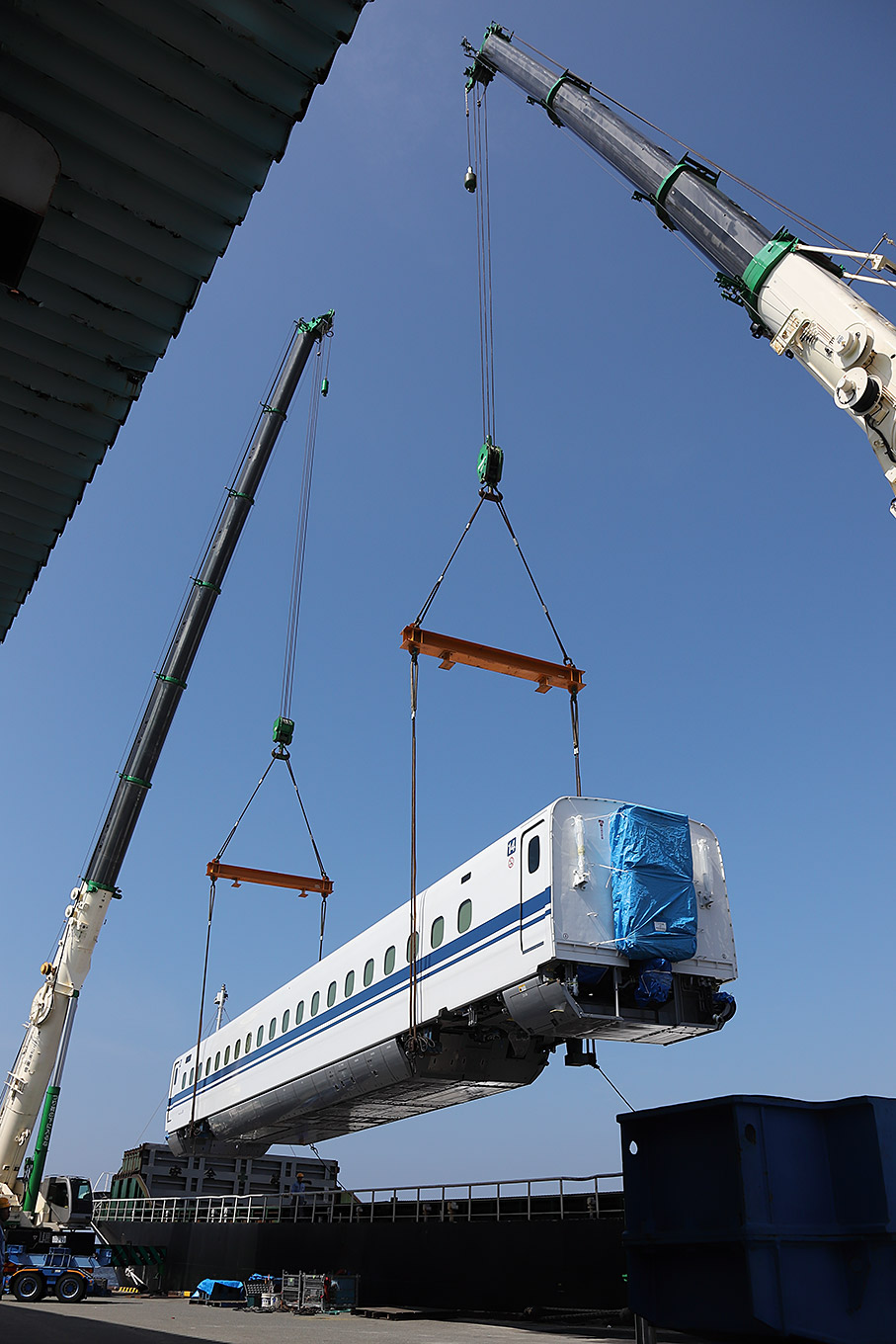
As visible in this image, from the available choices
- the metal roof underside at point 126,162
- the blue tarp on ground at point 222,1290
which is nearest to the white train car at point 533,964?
the blue tarp on ground at point 222,1290

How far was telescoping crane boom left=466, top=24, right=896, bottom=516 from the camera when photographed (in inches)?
447

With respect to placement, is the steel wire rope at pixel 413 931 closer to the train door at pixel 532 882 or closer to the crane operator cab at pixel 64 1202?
the train door at pixel 532 882

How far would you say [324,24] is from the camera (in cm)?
496

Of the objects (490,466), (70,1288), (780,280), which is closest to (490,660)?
(490,466)

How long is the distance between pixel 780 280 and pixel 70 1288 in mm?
24575

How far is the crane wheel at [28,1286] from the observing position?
20.5 m

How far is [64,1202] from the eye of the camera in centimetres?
2386

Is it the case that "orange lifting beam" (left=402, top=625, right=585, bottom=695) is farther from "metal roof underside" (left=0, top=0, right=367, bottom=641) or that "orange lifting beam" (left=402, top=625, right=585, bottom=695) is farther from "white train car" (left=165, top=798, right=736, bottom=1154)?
"metal roof underside" (left=0, top=0, right=367, bottom=641)

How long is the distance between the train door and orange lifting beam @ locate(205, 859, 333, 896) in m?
16.5

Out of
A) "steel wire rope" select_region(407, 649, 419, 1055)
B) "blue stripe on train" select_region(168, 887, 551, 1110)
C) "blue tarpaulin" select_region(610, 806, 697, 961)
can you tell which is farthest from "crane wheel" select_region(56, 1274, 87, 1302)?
"blue tarpaulin" select_region(610, 806, 697, 961)

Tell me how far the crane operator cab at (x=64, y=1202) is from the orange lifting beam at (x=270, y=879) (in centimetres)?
836

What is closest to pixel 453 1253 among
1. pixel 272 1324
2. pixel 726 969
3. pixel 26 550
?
pixel 272 1324

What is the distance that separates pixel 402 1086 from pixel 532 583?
9.38 m

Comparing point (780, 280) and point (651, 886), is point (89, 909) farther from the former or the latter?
point (780, 280)
